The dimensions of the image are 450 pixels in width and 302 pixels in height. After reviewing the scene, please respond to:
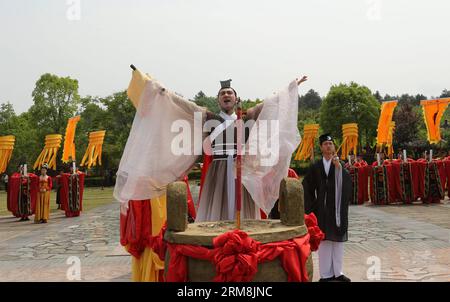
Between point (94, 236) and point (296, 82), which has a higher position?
point (296, 82)

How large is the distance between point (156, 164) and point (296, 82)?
1596 millimetres

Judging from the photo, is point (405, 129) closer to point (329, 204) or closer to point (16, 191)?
point (16, 191)

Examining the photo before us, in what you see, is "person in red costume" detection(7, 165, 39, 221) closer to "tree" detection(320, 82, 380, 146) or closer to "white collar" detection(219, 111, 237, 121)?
"white collar" detection(219, 111, 237, 121)

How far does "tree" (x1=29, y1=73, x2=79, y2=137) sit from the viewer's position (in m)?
38.0

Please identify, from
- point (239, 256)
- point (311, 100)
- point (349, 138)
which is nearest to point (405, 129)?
point (349, 138)

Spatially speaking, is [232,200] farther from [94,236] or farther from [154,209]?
[94,236]

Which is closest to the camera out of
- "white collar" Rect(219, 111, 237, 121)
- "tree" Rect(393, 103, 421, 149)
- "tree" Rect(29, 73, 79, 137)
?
"white collar" Rect(219, 111, 237, 121)

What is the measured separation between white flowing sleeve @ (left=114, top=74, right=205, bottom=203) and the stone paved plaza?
2325 mm

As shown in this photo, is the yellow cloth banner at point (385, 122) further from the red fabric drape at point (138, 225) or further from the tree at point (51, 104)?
the tree at point (51, 104)

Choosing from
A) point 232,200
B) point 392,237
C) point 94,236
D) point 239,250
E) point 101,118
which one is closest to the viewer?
point 239,250

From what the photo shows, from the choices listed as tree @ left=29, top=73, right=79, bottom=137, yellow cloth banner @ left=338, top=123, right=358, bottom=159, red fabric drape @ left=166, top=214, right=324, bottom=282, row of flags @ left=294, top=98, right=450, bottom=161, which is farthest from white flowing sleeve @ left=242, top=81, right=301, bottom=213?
tree @ left=29, top=73, right=79, bottom=137

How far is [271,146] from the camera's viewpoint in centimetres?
415
